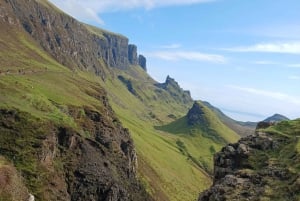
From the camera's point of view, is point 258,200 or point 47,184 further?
point 47,184

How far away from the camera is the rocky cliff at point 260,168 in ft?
189

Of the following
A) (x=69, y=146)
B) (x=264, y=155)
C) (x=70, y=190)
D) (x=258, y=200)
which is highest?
(x=264, y=155)

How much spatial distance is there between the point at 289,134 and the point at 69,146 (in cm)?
11582

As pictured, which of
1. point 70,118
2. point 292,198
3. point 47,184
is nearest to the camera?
point 292,198

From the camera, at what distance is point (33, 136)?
533 ft

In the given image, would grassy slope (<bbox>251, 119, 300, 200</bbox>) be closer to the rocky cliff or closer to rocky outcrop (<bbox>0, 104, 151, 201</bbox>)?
the rocky cliff

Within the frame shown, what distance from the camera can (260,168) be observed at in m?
65.3

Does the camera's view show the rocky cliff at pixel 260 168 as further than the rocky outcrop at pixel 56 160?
No

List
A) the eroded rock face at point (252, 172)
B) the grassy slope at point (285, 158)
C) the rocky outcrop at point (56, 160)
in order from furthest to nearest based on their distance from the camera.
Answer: the rocky outcrop at point (56, 160)
the eroded rock face at point (252, 172)
the grassy slope at point (285, 158)

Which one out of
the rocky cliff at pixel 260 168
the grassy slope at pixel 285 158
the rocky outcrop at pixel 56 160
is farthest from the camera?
the rocky outcrop at pixel 56 160

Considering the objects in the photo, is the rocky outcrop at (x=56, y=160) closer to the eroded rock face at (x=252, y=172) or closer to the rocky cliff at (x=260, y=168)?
the eroded rock face at (x=252, y=172)

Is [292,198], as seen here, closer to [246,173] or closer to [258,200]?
[258,200]

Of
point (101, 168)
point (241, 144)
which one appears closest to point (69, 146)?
point (101, 168)

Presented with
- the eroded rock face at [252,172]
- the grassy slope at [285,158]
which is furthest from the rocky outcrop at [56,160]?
the grassy slope at [285,158]
